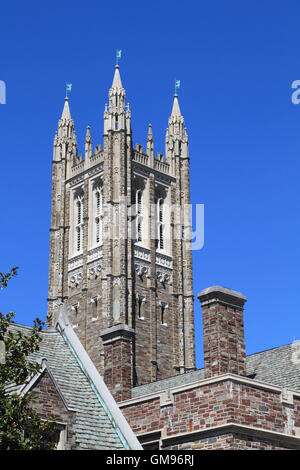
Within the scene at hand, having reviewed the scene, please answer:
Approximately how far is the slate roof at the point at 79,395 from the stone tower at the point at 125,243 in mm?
41760

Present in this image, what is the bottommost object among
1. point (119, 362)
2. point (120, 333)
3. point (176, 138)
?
point (119, 362)

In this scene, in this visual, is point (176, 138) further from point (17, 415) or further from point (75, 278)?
point (17, 415)

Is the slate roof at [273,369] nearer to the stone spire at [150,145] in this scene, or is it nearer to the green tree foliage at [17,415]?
the green tree foliage at [17,415]

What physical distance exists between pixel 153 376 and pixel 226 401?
43940 millimetres

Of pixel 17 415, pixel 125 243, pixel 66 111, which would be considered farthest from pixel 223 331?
pixel 66 111

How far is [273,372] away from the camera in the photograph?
74.0ft

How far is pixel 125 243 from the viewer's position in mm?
63000

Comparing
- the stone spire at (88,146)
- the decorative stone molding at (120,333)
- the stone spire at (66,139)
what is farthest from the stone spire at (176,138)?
the decorative stone molding at (120,333)

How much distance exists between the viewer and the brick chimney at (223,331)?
59.3 feet

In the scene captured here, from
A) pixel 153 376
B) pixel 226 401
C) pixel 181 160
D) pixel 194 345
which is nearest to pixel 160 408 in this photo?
pixel 226 401

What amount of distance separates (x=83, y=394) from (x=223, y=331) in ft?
11.7

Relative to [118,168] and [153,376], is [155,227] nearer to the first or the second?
[118,168]

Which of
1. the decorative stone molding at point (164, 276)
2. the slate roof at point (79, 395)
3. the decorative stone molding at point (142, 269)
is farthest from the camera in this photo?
the decorative stone molding at point (164, 276)

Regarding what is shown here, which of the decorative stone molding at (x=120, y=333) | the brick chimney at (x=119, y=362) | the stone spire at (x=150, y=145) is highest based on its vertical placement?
the stone spire at (x=150, y=145)
